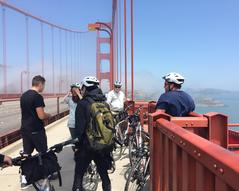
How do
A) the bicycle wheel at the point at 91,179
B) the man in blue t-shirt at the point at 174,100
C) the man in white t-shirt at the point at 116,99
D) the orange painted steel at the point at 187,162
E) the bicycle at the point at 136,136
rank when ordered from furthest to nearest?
the man in white t-shirt at the point at 116,99
the bicycle at the point at 136,136
the bicycle wheel at the point at 91,179
the man in blue t-shirt at the point at 174,100
the orange painted steel at the point at 187,162

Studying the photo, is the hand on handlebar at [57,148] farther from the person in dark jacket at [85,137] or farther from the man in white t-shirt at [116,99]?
the man in white t-shirt at [116,99]

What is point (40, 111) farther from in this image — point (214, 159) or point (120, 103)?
point (120, 103)

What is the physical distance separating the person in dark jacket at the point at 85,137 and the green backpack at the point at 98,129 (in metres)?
0.05

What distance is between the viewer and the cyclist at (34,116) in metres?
4.07

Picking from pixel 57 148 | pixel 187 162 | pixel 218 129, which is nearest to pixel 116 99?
pixel 218 129

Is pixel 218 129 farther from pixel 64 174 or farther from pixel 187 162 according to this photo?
pixel 64 174

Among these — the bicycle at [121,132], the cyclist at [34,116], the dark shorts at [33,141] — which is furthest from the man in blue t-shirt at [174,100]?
the bicycle at [121,132]

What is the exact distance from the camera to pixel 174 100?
3473 mm

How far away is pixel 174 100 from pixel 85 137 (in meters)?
0.93

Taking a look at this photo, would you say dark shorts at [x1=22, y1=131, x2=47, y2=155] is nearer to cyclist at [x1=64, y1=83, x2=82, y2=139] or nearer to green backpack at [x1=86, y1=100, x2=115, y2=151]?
cyclist at [x1=64, y1=83, x2=82, y2=139]

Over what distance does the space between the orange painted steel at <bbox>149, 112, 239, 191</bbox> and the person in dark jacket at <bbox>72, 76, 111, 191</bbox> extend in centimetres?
67

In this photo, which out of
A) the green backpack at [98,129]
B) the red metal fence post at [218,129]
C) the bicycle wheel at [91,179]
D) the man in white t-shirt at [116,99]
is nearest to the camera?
the red metal fence post at [218,129]

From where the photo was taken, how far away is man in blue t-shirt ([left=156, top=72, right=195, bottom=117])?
3.46 m

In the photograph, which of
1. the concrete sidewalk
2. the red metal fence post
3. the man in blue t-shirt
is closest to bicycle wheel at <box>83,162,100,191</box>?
the concrete sidewalk
